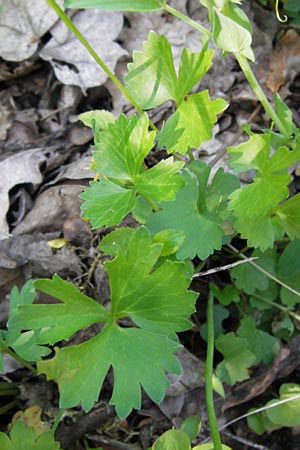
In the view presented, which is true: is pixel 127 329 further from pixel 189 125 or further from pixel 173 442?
pixel 189 125

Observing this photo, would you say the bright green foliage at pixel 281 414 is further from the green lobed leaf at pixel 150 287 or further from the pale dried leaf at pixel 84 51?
the pale dried leaf at pixel 84 51


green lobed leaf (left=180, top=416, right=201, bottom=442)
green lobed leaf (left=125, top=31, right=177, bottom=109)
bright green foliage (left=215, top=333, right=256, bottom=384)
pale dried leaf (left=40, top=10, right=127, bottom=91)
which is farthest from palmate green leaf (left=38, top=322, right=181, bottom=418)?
pale dried leaf (left=40, top=10, right=127, bottom=91)

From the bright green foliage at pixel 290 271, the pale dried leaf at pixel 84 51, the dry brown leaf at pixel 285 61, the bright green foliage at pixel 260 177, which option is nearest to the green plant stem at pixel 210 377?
the bright green foliage at pixel 290 271

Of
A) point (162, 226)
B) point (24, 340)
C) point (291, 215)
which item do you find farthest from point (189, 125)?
point (24, 340)

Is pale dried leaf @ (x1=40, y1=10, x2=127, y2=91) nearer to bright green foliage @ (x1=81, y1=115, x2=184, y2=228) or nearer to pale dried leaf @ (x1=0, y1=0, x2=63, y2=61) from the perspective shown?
pale dried leaf @ (x1=0, y1=0, x2=63, y2=61)

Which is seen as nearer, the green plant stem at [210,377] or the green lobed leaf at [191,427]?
the green plant stem at [210,377]

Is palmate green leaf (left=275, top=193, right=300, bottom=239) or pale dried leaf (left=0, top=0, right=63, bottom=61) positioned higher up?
pale dried leaf (left=0, top=0, right=63, bottom=61)

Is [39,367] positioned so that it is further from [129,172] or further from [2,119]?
[2,119]

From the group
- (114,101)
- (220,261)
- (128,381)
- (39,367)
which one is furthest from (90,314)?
(114,101)
